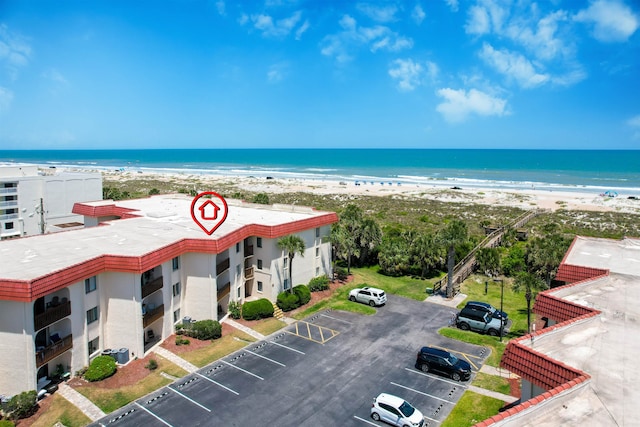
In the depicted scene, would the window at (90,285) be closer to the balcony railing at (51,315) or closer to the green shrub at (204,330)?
the balcony railing at (51,315)

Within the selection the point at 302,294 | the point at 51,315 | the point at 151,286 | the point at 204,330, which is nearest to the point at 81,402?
the point at 51,315

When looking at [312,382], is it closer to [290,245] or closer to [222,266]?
[222,266]

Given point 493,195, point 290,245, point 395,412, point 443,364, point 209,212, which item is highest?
point 209,212

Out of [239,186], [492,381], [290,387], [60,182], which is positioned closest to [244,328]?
[290,387]

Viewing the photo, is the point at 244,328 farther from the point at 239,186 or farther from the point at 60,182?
the point at 239,186

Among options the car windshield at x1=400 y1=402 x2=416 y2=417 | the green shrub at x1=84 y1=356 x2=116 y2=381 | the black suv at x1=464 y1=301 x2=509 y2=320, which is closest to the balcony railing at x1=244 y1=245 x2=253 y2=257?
the green shrub at x1=84 y1=356 x2=116 y2=381

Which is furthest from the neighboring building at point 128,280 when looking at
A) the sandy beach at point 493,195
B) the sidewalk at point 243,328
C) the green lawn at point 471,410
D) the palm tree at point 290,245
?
the sandy beach at point 493,195

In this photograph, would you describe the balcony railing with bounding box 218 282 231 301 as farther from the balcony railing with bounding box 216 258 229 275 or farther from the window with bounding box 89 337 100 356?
the window with bounding box 89 337 100 356
